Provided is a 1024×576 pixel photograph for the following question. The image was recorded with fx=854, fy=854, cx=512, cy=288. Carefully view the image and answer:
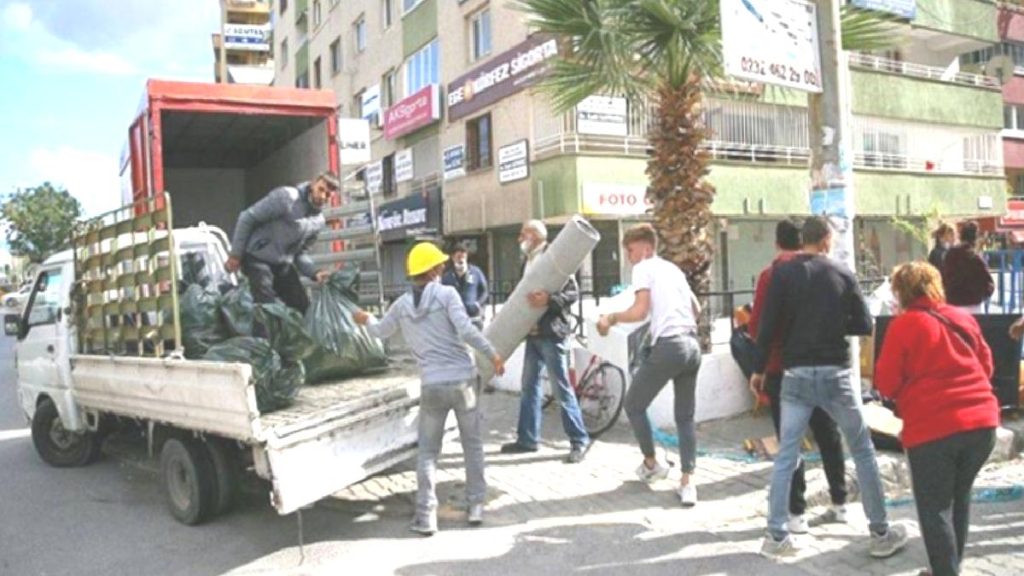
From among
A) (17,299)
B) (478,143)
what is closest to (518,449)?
(478,143)

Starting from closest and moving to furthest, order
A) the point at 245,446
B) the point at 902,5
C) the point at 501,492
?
the point at 245,446 < the point at 501,492 < the point at 902,5

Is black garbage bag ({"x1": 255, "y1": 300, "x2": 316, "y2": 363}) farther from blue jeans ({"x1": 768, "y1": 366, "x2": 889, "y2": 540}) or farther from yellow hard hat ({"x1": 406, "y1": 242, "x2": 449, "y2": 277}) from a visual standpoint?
blue jeans ({"x1": 768, "y1": 366, "x2": 889, "y2": 540})

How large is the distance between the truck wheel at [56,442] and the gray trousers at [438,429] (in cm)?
384

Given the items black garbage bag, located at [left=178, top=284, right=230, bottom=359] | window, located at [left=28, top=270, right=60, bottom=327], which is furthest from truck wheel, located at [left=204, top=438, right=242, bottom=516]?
window, located at [left=28, top=270, right=60, bottom=327]

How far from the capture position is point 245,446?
496cm

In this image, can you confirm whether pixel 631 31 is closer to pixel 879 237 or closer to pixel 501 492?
pixel 501 492

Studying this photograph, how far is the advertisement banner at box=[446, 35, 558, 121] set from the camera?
747 inches

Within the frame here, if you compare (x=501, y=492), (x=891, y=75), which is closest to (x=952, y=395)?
(x=501, y=492)

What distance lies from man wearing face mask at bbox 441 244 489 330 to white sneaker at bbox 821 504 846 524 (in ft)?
11.4

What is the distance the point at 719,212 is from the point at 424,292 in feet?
53.2

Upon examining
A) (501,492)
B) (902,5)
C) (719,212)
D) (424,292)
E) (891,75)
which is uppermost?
(902,5)

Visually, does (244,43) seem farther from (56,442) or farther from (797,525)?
(797,525)

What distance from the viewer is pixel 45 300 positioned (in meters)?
7.53

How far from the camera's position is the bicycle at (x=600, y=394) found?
24.4 feet
